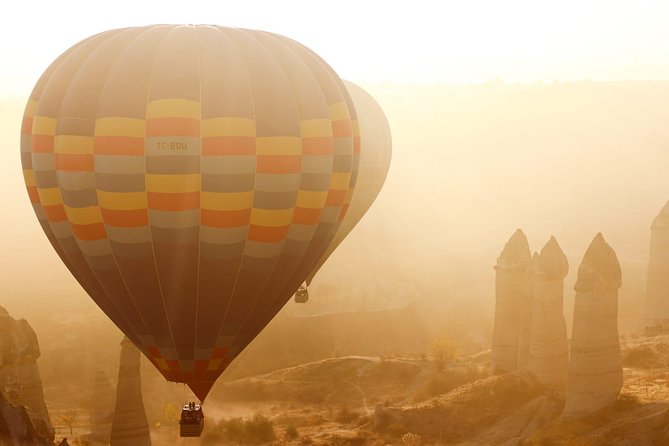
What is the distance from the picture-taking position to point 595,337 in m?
22.8

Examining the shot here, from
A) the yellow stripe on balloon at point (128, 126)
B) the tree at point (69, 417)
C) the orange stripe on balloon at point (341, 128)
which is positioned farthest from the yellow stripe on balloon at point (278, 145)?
the tree at point (69, 417)

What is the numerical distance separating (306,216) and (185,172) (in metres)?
3.23

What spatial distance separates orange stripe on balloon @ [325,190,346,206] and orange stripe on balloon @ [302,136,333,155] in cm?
123

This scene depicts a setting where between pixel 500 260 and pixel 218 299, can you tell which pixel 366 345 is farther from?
pixel 218 299

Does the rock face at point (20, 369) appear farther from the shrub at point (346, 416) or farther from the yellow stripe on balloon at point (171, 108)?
the yellow stripe on balloon at point (171, 108)

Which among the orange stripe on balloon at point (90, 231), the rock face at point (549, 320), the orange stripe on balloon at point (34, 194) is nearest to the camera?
the orange stripe on balloon at point (90, 231)

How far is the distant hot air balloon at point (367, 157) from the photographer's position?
77.7 ft

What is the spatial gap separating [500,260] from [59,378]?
26.2m

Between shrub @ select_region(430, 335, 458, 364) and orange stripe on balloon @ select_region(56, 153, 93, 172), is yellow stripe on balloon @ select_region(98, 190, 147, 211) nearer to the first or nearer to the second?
orange stripe on balloon @ select_region(56, 153, 93, 172)

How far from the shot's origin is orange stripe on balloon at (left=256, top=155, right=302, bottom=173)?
16.8 metres

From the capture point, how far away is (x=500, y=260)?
1152 inches

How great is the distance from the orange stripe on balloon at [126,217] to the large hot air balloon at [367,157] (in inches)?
297

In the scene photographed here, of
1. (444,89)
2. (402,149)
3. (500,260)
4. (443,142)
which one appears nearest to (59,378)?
(500,260)

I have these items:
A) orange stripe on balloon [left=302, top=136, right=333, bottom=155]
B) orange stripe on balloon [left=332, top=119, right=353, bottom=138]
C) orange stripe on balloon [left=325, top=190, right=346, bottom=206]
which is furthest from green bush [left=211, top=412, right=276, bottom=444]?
orange stripe on balloon [left=302, top=136, right=333, bottom=155]
